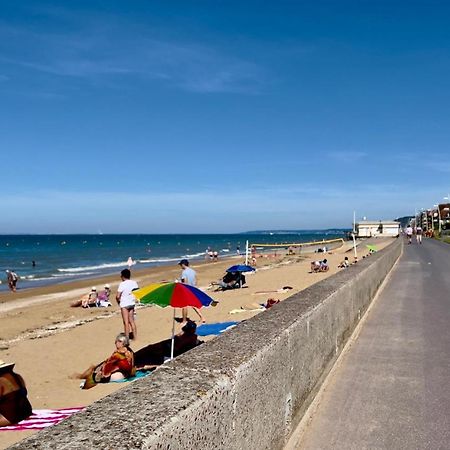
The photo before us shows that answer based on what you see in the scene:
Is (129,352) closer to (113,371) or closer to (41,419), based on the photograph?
(113,371)

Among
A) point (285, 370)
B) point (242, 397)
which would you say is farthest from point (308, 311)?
point (242, 397)

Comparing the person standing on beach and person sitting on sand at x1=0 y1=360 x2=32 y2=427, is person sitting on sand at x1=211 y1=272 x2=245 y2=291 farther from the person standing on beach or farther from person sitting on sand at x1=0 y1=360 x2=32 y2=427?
person sitting on sand at x1=0 y1=360 x2=32 y2=427

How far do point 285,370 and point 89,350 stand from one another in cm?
899

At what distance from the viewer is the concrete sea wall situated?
6.61 feet

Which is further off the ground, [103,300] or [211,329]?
[211,329]

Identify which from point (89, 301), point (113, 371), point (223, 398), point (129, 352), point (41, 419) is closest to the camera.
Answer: point (223, 398)

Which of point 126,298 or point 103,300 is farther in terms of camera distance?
point 103,300

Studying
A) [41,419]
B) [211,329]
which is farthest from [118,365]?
[211,329]

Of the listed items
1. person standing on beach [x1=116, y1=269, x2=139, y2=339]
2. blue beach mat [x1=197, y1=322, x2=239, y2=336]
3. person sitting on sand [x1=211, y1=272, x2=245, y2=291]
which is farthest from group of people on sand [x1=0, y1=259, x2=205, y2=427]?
person sitting on sand [x1=211, y1=272, x2=245, y2=291]

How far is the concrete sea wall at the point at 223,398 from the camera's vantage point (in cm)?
201

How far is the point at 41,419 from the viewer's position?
6.61 m

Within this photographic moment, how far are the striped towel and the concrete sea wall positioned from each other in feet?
10.4

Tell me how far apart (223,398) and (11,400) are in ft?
16.7

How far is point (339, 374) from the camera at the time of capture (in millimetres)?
5672
